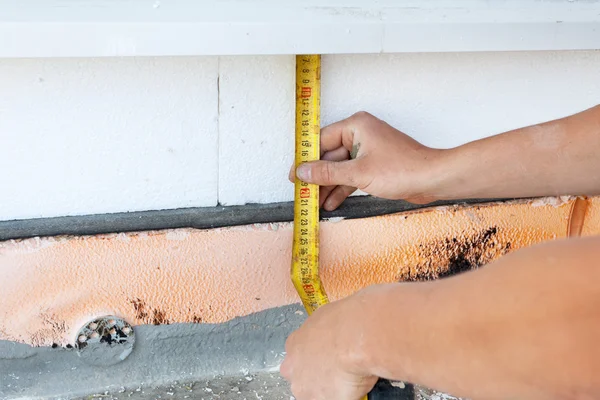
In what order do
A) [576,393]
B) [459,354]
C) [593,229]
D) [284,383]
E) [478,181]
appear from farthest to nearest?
[593,229] → [284,383] → [478,181] → [459,354] → [576,393]

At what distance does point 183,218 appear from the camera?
78.2 inches

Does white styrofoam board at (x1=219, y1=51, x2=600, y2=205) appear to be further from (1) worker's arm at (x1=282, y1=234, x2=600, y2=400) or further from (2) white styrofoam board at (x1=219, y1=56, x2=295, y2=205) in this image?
(1) worker's arm at (x1=282, y1=234, x2=600, y2=400)

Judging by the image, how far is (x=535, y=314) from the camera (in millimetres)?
859

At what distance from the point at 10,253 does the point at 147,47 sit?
71 centimetres

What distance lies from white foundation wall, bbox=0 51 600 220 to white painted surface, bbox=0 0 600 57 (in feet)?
0.74

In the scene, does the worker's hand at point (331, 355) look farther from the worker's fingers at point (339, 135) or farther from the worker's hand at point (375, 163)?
the worker's fingers at point (339, 135)

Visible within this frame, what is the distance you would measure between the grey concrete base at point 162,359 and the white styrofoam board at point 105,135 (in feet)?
1.30

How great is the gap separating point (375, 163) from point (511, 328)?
3.28 ft

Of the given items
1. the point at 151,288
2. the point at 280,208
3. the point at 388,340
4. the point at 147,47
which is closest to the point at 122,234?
the point at 151,288

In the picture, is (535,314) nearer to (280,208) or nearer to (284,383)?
(280,208)

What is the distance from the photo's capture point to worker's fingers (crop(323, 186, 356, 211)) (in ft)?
6.66

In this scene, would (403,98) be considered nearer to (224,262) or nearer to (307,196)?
(307,196)

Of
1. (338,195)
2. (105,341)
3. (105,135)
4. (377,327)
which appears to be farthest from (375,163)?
(105,341)

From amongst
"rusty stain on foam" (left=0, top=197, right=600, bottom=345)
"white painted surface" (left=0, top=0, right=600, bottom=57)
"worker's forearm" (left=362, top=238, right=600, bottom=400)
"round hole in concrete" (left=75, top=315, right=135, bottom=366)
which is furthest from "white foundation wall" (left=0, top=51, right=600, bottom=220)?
"worker's forearm" (left=362, top=238, right=600, bottom=400)
